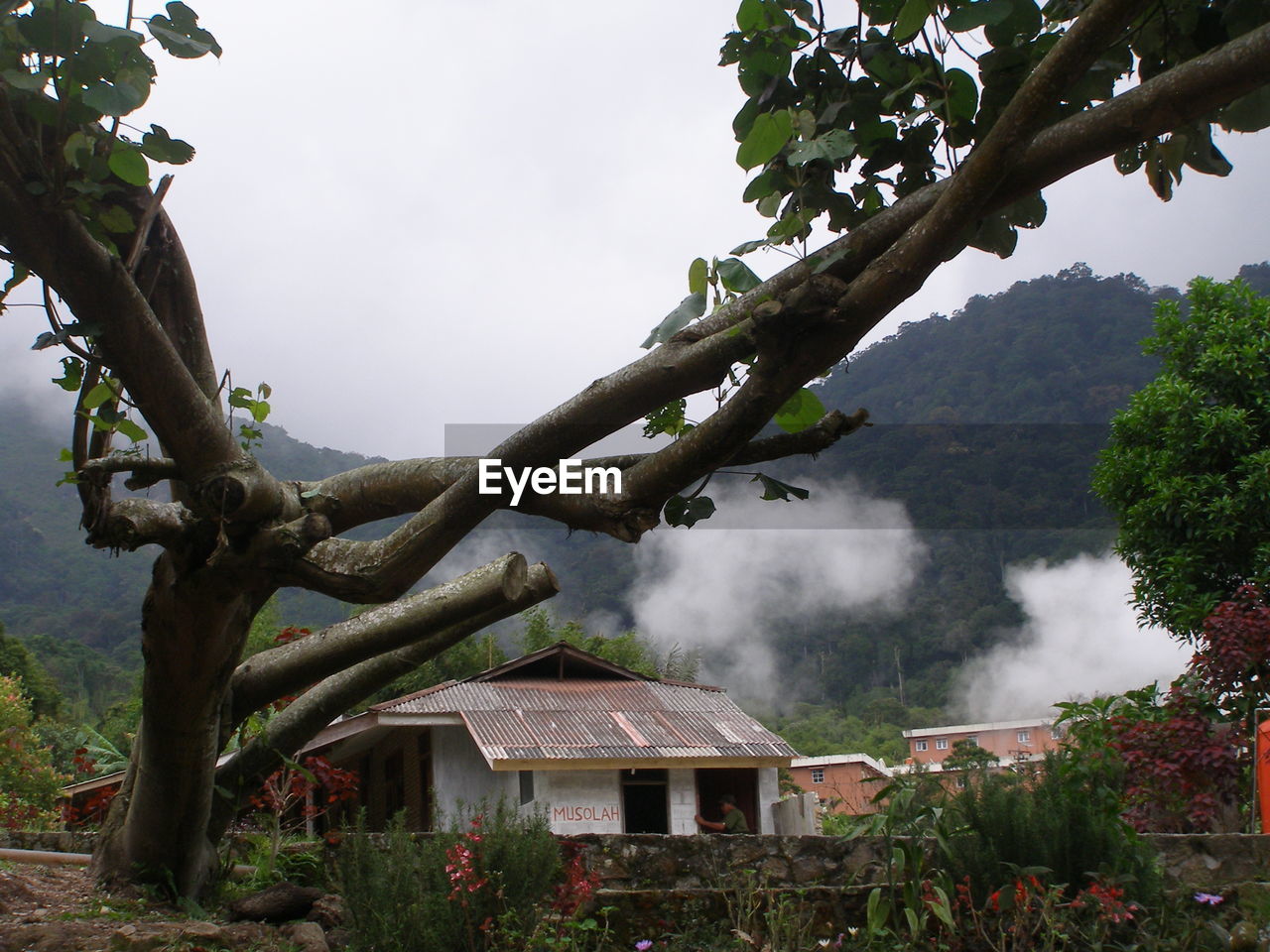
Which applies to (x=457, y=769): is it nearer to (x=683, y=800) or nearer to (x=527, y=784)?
(x=527, y=784)

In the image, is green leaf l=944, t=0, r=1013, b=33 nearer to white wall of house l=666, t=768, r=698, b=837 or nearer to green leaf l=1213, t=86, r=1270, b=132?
green leaf l=1213, t=86, r=1270, b=132

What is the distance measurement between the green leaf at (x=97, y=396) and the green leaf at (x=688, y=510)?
1740 mm

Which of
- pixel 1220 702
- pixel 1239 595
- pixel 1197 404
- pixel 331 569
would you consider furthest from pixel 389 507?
pixel 1197 404

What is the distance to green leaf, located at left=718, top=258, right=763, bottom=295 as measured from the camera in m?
2.60

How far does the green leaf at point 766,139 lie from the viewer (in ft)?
8.21

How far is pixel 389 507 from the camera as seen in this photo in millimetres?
3592

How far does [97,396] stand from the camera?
3.20 meters

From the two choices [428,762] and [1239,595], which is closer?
[1239,595]

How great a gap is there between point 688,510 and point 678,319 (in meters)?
0.68

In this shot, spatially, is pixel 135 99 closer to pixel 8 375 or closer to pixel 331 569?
pixel 331 569

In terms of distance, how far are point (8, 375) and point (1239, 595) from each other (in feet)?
359

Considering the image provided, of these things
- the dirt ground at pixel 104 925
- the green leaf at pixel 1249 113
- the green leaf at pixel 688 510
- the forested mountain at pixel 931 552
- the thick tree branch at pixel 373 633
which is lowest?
the dirt ground at pixel 104 925

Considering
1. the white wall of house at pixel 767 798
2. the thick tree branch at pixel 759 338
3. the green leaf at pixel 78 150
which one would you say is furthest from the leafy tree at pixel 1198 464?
the green leaf at pixel 78 150

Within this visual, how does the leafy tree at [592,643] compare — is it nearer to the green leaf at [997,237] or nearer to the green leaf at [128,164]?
the green leaf at [997,237]
